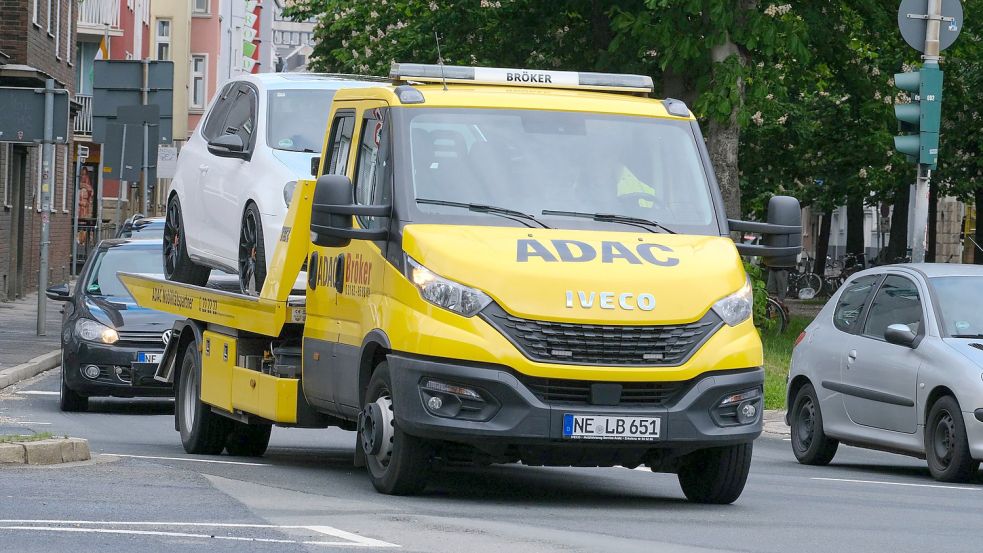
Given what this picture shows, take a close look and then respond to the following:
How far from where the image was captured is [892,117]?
2959 cm

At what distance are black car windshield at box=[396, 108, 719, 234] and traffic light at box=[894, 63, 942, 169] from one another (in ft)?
20.6

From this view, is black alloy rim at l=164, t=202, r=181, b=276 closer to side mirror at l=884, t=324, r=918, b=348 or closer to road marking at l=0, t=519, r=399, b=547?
side mirror at l=884, t=324, r=918, b=348

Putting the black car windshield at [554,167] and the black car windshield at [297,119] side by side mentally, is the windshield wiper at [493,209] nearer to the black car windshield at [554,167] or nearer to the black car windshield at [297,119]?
the black car windshield at [554,167]

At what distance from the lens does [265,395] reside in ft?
37.5

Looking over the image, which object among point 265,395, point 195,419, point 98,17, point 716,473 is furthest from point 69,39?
point 716,473

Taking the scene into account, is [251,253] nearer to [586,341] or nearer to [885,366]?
[586,341]

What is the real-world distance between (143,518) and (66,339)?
9.54 meters

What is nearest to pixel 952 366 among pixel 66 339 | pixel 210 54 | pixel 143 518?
pixel 143 518

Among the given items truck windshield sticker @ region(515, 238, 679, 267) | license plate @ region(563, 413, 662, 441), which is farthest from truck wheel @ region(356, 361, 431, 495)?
truck windshield sticker @ region(515, 238, 679, 267)

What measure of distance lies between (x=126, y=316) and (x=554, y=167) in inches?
342

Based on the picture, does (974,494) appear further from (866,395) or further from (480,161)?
(480,161)

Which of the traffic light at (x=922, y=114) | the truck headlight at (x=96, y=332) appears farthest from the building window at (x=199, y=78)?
the traffic light at (x=922, y=114)

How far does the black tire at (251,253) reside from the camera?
39.7ft

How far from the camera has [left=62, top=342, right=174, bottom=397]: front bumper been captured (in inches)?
683
